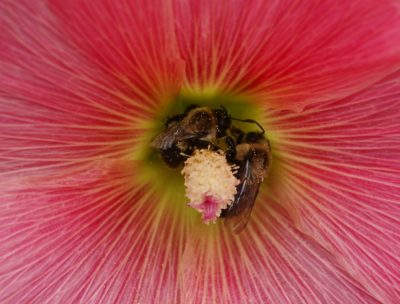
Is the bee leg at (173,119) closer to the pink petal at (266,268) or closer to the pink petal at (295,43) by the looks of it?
the pink petal at (295,43)

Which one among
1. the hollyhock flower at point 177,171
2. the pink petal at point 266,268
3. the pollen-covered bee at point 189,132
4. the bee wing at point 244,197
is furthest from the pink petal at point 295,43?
the pink petal at point 266,268

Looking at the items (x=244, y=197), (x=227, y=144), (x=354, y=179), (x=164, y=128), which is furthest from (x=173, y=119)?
(x=354, y=179)

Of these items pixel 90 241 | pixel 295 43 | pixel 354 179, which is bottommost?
pixel 90 241

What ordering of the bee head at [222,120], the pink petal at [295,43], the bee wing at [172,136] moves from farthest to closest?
the bee head at [222,120] < the bee wing at [172,136] < the pink petal at [295,43]

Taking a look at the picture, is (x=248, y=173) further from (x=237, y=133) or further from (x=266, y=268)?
(x=266, y=268)

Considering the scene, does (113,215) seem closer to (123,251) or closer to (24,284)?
(123,251)

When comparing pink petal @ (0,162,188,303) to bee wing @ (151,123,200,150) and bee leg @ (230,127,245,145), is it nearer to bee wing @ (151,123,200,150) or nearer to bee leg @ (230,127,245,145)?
bee wing @ (151,123,200,150)

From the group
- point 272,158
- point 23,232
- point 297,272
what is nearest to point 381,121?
point 272,158
